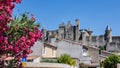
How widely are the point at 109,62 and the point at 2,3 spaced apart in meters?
45.2

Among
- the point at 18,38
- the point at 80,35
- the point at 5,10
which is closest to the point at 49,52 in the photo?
the point at 18,38

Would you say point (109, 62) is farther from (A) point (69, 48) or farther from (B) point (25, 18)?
(B) point (25, 18)

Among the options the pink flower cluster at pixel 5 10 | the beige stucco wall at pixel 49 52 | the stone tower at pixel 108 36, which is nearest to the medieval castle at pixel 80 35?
the stone tower at pixel 108 36

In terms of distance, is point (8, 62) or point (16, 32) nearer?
point (16, 32)

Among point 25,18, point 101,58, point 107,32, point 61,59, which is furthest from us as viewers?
point 107,32

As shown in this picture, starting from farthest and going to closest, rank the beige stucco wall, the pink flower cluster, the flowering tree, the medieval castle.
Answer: the medieval castle
the beige stucco wall
the flowering tree
the pink flower cluster

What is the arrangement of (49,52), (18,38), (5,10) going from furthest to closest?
(49,52) → (18,38) → (5,10)

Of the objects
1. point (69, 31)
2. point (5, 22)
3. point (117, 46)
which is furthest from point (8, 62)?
point (69, 31)

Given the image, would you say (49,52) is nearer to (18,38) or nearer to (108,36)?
(18,38)

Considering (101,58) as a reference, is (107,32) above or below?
above

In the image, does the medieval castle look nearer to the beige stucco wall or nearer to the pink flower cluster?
the beige stucco wall

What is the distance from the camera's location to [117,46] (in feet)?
354

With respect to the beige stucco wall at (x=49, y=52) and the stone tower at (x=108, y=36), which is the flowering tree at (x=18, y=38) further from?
the stone tower at (x=108, y=36)

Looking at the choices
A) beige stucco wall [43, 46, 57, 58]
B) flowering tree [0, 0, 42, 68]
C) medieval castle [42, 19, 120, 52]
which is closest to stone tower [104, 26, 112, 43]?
medieval castle [42, 19, 120, 52]
